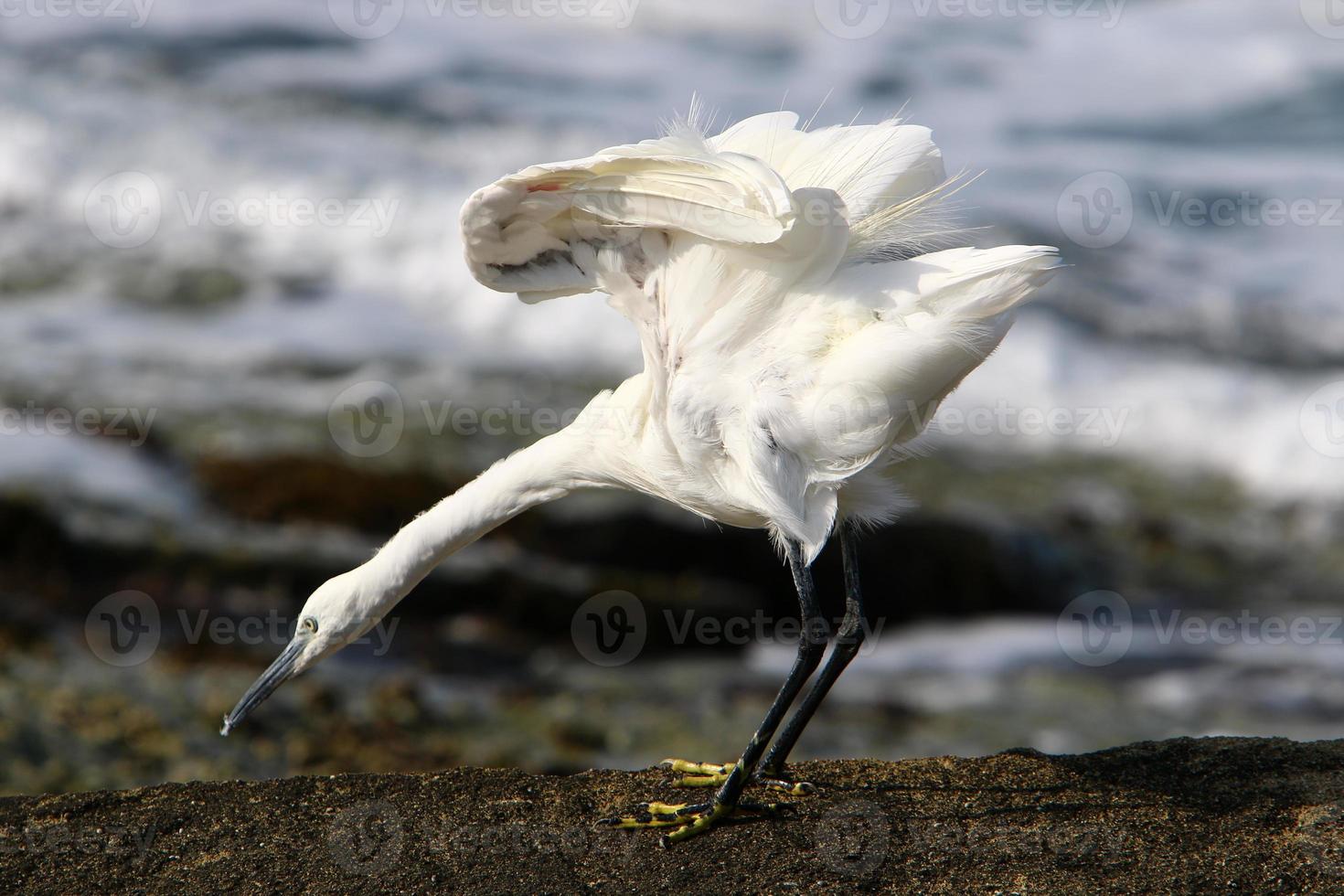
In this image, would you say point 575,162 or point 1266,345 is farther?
point 1266,345

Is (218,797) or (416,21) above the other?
(416,21)

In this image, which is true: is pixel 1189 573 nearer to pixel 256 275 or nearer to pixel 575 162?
pixel 575 162

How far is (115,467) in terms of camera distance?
10.1 meters

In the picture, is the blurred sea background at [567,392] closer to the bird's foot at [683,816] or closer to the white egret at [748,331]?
the white egret at [748,331]

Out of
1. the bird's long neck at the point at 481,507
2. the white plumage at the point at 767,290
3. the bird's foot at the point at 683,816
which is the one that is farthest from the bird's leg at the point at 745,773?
the bird's long neck at the point at 481,507

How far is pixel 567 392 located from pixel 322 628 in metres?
7.62

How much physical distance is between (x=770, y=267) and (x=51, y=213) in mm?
14192

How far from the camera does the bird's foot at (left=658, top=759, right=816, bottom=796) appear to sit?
4.35 meters

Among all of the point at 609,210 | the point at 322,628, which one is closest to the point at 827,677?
the point at 609,210

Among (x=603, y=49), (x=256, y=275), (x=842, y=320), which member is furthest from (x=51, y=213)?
(x=842, y=320)

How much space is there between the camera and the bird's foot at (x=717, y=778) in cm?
435

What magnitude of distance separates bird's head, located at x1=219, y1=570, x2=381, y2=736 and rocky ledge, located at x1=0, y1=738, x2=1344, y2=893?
413 millimetres

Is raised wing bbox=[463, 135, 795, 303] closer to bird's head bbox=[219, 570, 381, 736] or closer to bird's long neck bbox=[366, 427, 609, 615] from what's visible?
bird's long neck bbox=[366, 427, 609, 615]

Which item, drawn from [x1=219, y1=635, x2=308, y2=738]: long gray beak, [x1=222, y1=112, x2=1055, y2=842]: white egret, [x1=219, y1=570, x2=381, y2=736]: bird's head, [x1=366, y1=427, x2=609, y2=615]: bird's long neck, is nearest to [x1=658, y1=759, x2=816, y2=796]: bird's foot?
[x1=222, y1=112, x2=1055, y2=842]: white egret
